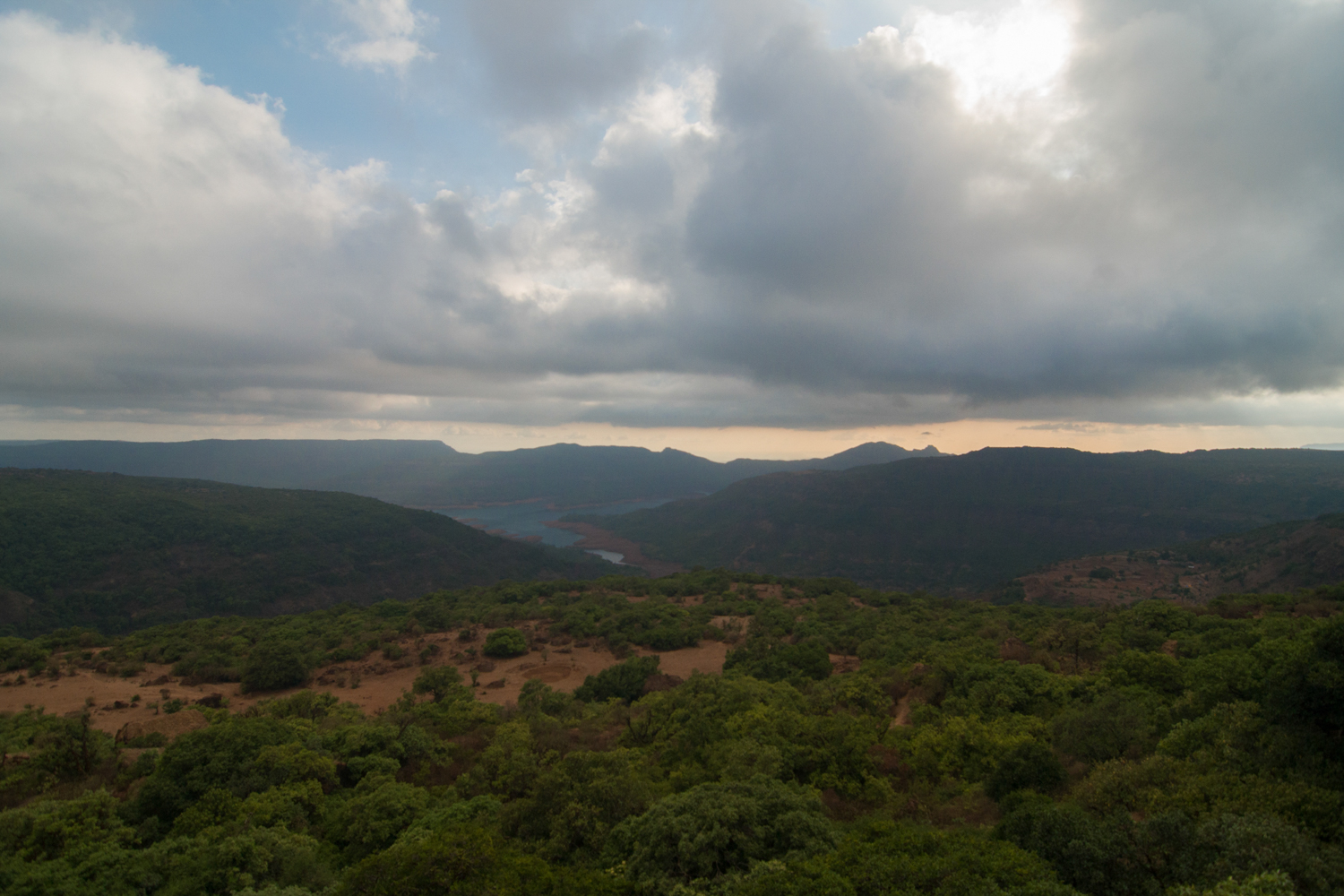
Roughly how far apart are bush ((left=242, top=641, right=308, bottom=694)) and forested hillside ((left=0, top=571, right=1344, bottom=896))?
4.61m

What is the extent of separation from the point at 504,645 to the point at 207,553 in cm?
10213

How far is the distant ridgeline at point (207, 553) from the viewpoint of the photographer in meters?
91.2

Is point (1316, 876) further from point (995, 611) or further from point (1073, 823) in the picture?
point (995, 611)

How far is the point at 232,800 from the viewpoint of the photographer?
53.2 feet

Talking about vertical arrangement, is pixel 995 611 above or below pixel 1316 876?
below

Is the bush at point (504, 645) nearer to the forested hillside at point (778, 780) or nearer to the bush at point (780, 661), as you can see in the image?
the forested hillside at point (778, 780)

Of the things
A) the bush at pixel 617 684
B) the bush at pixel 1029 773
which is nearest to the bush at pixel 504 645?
the bush at pixel 617 684

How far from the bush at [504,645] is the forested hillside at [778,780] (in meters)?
8.68

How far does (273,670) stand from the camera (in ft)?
118

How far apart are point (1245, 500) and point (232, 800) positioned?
225 m

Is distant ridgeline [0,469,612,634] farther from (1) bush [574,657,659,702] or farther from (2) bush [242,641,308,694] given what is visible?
(1) bush [574,657,659,702]

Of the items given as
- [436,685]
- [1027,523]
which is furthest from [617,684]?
[1027,523]

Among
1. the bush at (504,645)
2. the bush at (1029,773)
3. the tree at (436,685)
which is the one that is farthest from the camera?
the bush at (504,645)

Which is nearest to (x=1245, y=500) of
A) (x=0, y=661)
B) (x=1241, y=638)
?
(x=1241, y=638)
